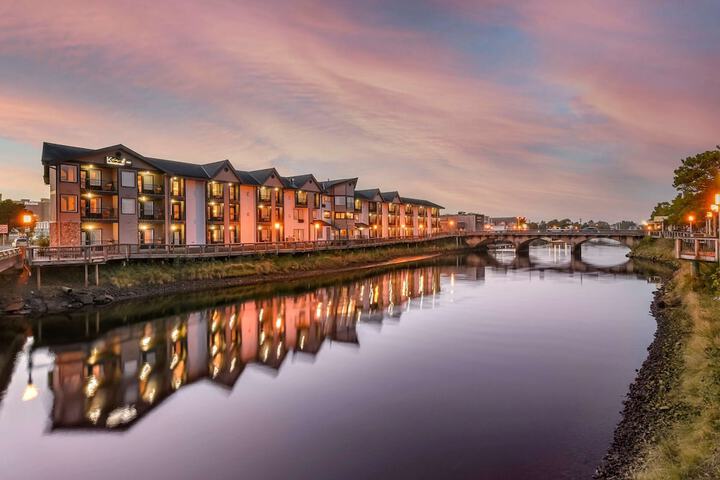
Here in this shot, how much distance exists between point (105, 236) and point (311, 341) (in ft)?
91.2

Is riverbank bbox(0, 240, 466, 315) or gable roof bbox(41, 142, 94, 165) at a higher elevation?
gable roof bbox(41, 142, 94, 165)

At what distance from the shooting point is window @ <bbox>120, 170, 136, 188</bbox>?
140ft

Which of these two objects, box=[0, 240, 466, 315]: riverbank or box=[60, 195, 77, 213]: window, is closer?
box=[0, 240, 466, 315]: riverbank

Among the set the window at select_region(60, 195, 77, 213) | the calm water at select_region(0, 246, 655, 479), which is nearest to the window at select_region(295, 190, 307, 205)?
the window at select_region(60, 195, 77, 213)

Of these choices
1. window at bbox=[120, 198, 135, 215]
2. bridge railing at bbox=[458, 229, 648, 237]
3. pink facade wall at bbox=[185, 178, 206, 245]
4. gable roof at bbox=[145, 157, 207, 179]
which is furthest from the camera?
bridge railing at bbox=[458, 229, 648, 237]

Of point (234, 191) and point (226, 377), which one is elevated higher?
point (234, 191)

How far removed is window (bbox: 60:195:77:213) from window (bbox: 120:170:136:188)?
14.5 ft

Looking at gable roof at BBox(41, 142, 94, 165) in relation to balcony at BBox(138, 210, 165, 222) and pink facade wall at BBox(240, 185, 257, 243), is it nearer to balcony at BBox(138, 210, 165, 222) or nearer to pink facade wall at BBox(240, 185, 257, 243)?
balcony at BBox(138, 210, 165, 222)

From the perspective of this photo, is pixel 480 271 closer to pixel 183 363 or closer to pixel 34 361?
pixel 183 363

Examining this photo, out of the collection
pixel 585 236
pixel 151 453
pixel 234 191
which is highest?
pixel 234 191

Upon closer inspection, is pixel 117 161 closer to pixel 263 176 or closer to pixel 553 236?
pixel 263 176

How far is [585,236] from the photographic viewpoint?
92.2 m

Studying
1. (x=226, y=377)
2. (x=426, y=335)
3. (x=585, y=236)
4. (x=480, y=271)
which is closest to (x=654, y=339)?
(x=426, y=335)

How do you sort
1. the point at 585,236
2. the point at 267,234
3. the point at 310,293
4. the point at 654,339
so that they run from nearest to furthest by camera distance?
1. the point at 654,339
2. the point at 310,293
3. the point at 267,234
4. the point at 585,236
